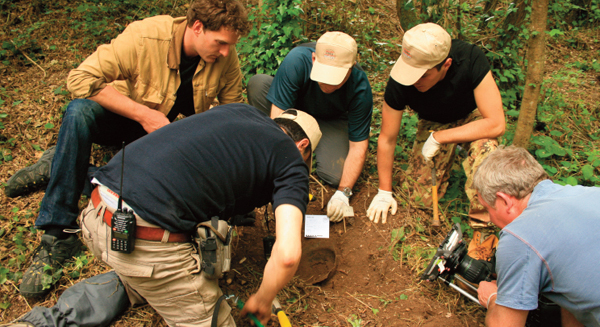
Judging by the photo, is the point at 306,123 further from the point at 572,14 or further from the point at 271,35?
the point at 572,14

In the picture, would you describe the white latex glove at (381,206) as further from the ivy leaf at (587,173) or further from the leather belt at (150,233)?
the leather belt at (150,233)

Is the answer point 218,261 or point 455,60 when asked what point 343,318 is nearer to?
point 218,261

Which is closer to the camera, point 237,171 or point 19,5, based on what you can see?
point 237,171

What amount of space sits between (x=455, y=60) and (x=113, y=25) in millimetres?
4174

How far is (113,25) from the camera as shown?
4.70m

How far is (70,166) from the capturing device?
235 centimetres

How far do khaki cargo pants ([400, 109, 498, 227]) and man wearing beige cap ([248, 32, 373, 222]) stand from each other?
1.59ft

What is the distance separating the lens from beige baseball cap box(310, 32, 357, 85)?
112 inches

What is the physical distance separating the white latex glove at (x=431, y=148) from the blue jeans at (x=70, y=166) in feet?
7.89

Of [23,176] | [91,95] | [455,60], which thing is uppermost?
[455,60]

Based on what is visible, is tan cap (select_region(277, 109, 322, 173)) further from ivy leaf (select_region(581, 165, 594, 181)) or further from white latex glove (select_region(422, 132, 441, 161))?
ivy leaf (select_region(581, 165, 594, 181))

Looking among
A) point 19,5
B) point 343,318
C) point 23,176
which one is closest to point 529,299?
point 343,318

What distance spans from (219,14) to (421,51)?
138 cm

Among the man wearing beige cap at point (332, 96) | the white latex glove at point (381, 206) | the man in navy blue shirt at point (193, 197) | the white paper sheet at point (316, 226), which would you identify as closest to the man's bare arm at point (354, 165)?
the man wearing beige cap at point (332, 96)
